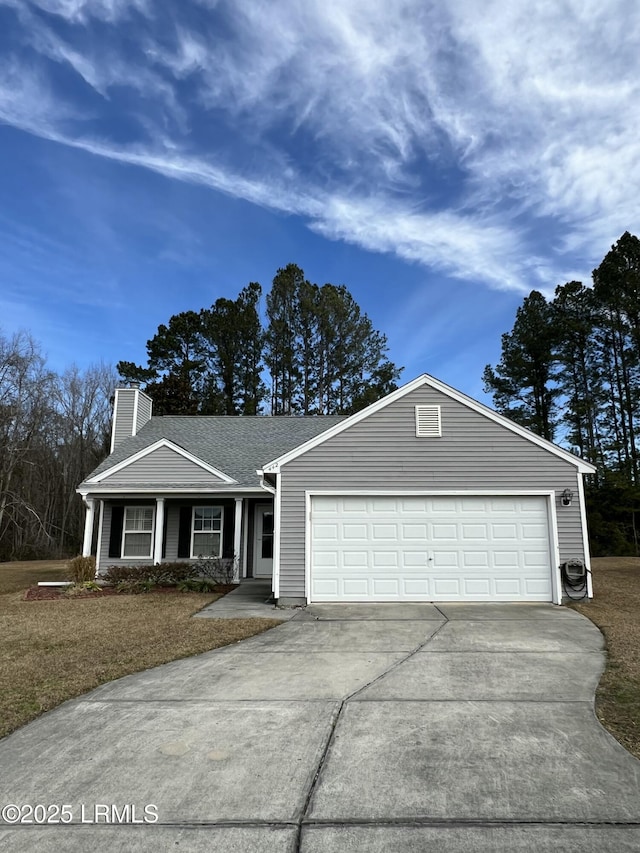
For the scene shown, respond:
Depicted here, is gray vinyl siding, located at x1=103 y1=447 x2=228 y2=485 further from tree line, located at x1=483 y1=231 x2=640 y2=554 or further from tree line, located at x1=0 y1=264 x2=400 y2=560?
tree line, located at x1=483 y1=231 x2=640 y2=554

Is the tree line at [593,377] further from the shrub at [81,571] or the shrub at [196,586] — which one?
the shrub at [81,571]

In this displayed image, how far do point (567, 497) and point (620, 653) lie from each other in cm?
468

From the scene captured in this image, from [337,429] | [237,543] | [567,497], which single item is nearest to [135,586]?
[237,543]

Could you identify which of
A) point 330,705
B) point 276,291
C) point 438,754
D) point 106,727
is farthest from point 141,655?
point 276,291

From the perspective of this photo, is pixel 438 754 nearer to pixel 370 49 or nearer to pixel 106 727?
pixel 106 727

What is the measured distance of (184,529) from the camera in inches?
602

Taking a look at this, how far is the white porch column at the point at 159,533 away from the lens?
48.1 ft

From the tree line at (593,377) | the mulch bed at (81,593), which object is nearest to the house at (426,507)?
the mulch bed at (81,593)

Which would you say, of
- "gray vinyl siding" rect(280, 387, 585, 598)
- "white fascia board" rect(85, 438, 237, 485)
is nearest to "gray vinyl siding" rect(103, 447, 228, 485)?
"white fascia board" rect(85, 438, 237, 485)

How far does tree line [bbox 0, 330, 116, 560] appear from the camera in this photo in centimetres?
2847

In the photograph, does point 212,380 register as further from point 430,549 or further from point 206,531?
point 430,549

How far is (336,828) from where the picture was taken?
2.89 m

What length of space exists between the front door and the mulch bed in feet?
5.12

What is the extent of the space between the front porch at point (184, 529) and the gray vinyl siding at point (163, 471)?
0.50 m
